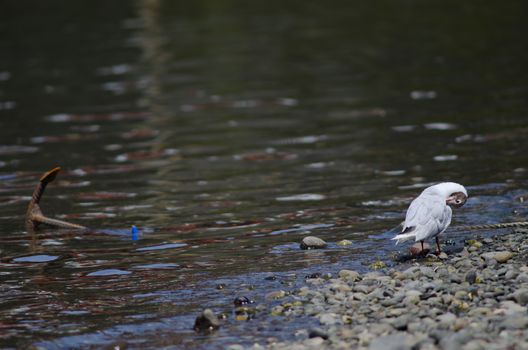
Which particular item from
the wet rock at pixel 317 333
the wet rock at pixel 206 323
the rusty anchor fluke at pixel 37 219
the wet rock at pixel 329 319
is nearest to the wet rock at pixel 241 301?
the wet rock at pixel 206 323

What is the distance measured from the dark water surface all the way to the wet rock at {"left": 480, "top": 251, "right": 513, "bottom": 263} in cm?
116

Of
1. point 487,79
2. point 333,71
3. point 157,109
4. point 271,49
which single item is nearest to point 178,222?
point 157,109

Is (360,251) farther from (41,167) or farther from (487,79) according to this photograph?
(487,79)

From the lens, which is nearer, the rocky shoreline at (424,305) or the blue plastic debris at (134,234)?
the rocky shoreline at (424,305)

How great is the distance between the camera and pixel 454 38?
26.9m

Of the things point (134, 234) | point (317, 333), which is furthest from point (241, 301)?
point (134, 234)

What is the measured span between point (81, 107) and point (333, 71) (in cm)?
611

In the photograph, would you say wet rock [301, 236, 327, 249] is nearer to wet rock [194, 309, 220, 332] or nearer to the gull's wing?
the gull's wing

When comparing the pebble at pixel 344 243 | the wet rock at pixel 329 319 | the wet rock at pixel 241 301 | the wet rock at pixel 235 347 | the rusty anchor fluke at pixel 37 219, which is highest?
the rusty anchor fluke at pixel 37 219

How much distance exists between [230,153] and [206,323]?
8664mm

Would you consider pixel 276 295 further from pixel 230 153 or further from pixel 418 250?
pixel 230 153

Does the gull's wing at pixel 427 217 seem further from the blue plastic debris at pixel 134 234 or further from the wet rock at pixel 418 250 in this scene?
the blue plastic debris at pixel 134 234

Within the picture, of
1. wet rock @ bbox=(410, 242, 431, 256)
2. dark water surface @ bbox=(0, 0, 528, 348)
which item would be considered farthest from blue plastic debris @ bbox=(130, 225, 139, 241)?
wet rock @ bbox=(410, 242, 431, 256)

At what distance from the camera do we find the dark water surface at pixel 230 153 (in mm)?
9656
